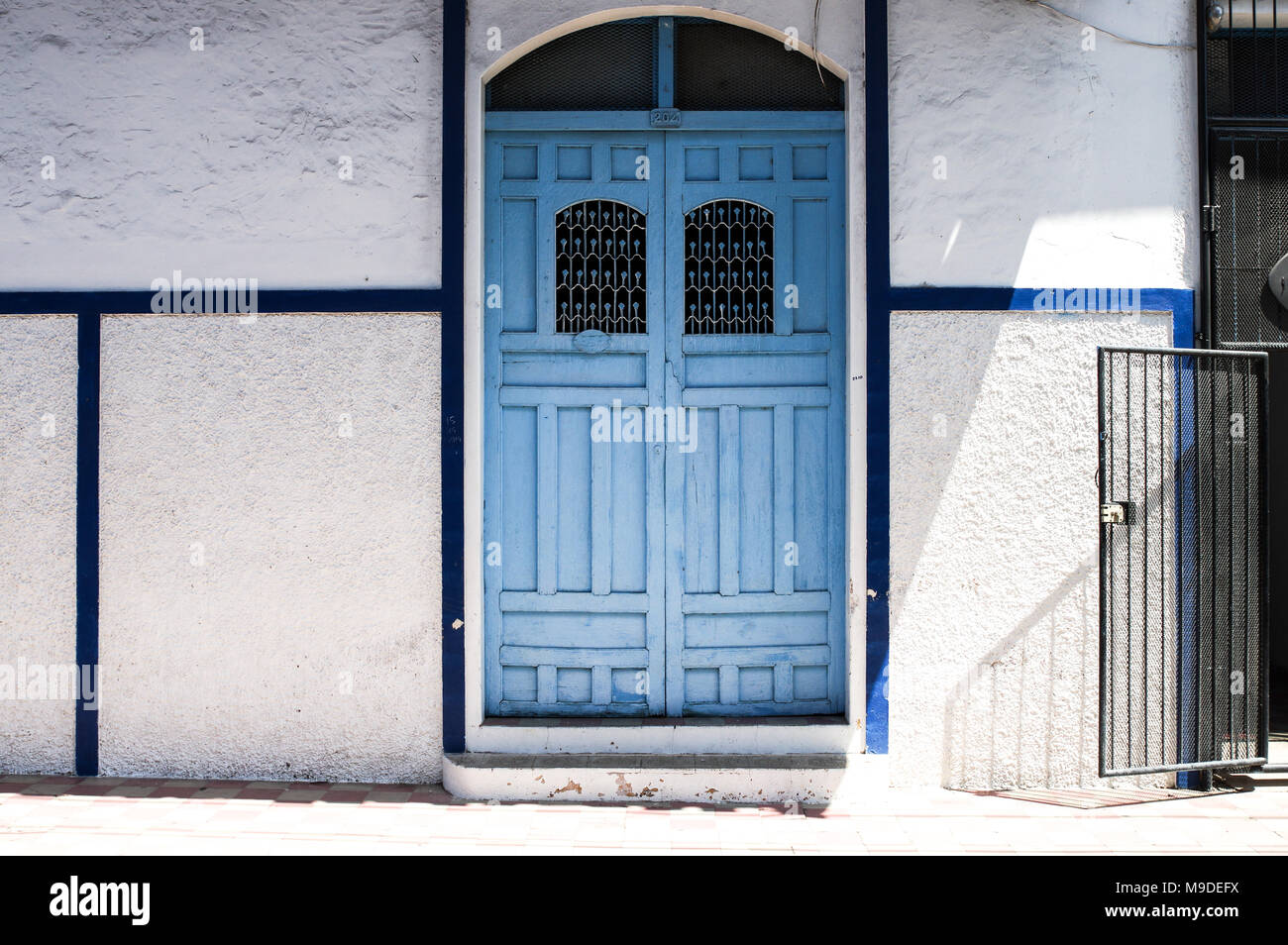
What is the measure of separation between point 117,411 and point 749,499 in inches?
120

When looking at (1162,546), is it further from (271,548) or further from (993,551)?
(271,548)

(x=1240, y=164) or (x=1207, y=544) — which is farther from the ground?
(x=1240, y=164)

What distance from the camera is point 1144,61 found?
451 cm

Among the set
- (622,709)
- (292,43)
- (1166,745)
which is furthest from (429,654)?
(1166,745)

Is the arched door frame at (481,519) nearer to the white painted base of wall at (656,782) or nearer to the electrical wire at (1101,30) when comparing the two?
the white painted base of wall at (656,782)

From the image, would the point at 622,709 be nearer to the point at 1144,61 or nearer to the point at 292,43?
the point at 292,43

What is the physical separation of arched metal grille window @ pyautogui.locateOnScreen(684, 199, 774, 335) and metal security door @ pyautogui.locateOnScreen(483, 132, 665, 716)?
173 millimetres

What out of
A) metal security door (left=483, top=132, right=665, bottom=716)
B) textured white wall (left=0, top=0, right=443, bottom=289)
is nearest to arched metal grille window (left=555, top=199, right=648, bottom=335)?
metal security door (left=483, top=132, right=665, bottom=716)

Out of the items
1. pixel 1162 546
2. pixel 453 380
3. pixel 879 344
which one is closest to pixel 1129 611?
pixel 1162 546

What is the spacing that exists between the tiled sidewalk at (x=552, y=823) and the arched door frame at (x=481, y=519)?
0.29 m

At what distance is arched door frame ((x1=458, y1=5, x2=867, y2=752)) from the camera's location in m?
4.44

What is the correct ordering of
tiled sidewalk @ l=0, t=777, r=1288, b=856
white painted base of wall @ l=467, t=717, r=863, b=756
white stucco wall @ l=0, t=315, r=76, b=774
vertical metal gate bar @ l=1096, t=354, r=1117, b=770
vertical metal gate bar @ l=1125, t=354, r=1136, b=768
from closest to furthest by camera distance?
tiled sidewalk @ l=0, t=777, r=1288, b=856 → vertical metal gate bar @ l=1096, t=354, r=1117, b=770 → vertical metal gate bar @ l=1125, t=354, r=1136, b=768 → white painted base of wall @ l=467, t=717, r=863, b=756 → white stucco wall @ l=0, t=315, r=76, b=774

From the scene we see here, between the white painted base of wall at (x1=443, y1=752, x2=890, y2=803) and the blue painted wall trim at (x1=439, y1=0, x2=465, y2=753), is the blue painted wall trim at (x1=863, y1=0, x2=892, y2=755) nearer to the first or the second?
the white painted base of wall at (x1=443, y1=752, x2=890, y2=803)

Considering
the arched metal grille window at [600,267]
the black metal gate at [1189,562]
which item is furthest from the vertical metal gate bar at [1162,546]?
the arched metal grille window at [600,267]
